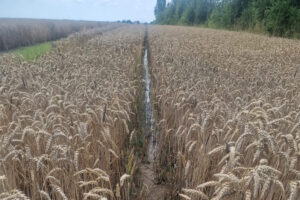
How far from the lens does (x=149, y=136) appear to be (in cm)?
568

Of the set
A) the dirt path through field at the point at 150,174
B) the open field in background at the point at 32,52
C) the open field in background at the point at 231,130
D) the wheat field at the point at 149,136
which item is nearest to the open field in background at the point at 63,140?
the wheat field at the point at 149,136

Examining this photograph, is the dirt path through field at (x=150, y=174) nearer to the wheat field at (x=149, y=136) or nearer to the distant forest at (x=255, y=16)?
the wheat field at (x=149, y=136)

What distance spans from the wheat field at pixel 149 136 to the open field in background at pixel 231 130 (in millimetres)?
16

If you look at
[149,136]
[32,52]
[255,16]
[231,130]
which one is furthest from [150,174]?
[255,16]

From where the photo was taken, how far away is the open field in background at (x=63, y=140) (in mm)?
2475

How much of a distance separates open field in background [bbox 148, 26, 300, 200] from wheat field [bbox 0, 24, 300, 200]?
2 cm

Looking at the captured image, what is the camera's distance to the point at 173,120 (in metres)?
4.83

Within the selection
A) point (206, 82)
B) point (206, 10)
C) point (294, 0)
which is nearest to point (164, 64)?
point (206, 82)

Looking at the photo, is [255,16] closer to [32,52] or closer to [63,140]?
[32,52]

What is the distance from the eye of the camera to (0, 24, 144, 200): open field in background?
247 centimetres

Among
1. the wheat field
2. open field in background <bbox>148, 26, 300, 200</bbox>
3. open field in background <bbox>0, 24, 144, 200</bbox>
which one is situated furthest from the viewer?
open field in background <bbox>0, 24, 144, 200</bbox>

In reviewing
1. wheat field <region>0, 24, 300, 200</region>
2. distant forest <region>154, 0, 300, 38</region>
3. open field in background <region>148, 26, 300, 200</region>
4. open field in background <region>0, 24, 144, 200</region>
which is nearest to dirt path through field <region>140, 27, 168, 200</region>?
wheat field <region>0, 24, 300, 200</region>

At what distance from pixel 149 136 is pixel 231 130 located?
267 cm

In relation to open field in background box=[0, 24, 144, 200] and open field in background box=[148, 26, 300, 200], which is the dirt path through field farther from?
open field in background box=[0, 24, 144, 200]
